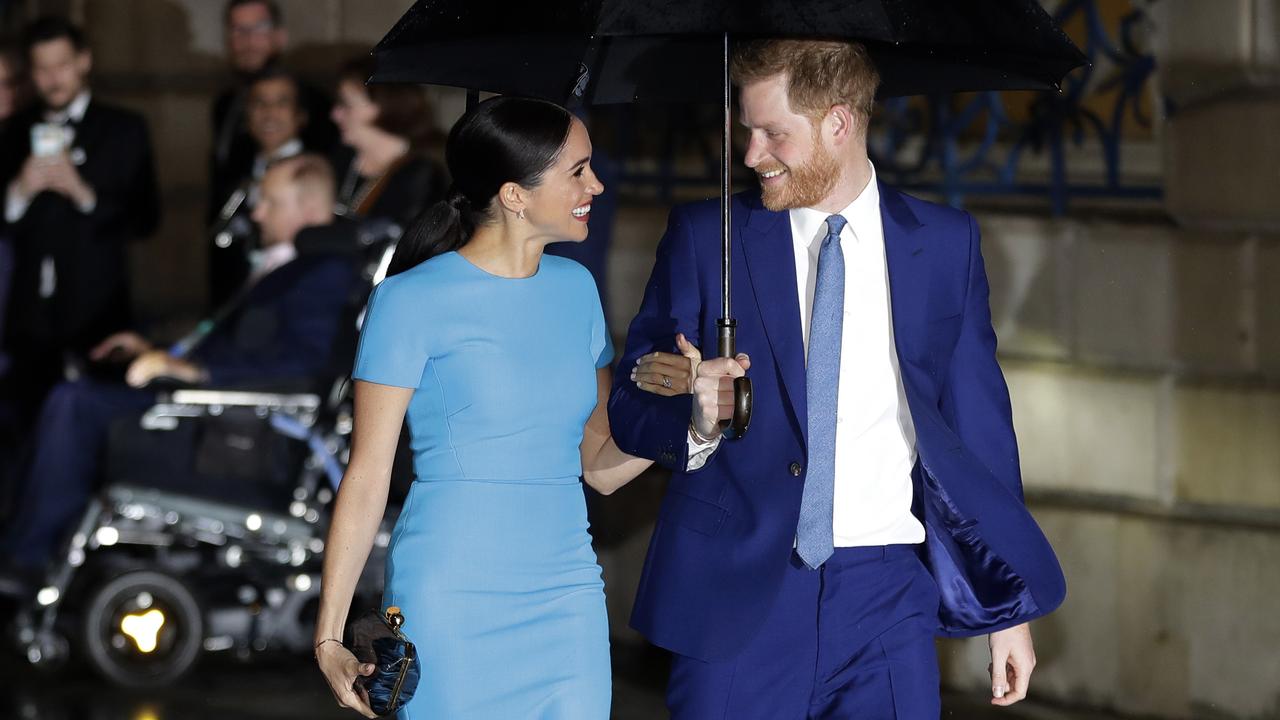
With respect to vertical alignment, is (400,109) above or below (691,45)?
above

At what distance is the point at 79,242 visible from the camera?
9.70 meters

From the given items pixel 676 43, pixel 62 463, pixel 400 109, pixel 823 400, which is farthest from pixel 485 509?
pixel 400 109

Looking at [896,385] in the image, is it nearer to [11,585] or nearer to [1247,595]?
[1247,595]

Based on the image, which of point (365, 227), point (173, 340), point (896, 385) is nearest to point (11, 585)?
point (365, 227)

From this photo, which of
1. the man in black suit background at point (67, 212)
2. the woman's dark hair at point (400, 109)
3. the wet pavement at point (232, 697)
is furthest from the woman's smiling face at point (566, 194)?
the man in black suit background at point (67, 212)

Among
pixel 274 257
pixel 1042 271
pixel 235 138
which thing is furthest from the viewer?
pixel 235 138

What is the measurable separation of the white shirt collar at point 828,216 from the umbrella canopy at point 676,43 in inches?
11.6

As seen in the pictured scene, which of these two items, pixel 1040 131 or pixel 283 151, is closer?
pixel 1040 131

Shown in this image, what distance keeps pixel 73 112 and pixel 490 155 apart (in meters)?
6.23

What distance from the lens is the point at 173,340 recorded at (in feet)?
36.8

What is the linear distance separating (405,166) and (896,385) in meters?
4.43

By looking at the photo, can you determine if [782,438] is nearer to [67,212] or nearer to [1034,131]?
[1034,131]

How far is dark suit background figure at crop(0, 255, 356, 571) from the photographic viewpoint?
7781mm

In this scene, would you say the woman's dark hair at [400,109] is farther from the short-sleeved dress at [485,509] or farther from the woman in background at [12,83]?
the short-sleeved dress at [485,509]
